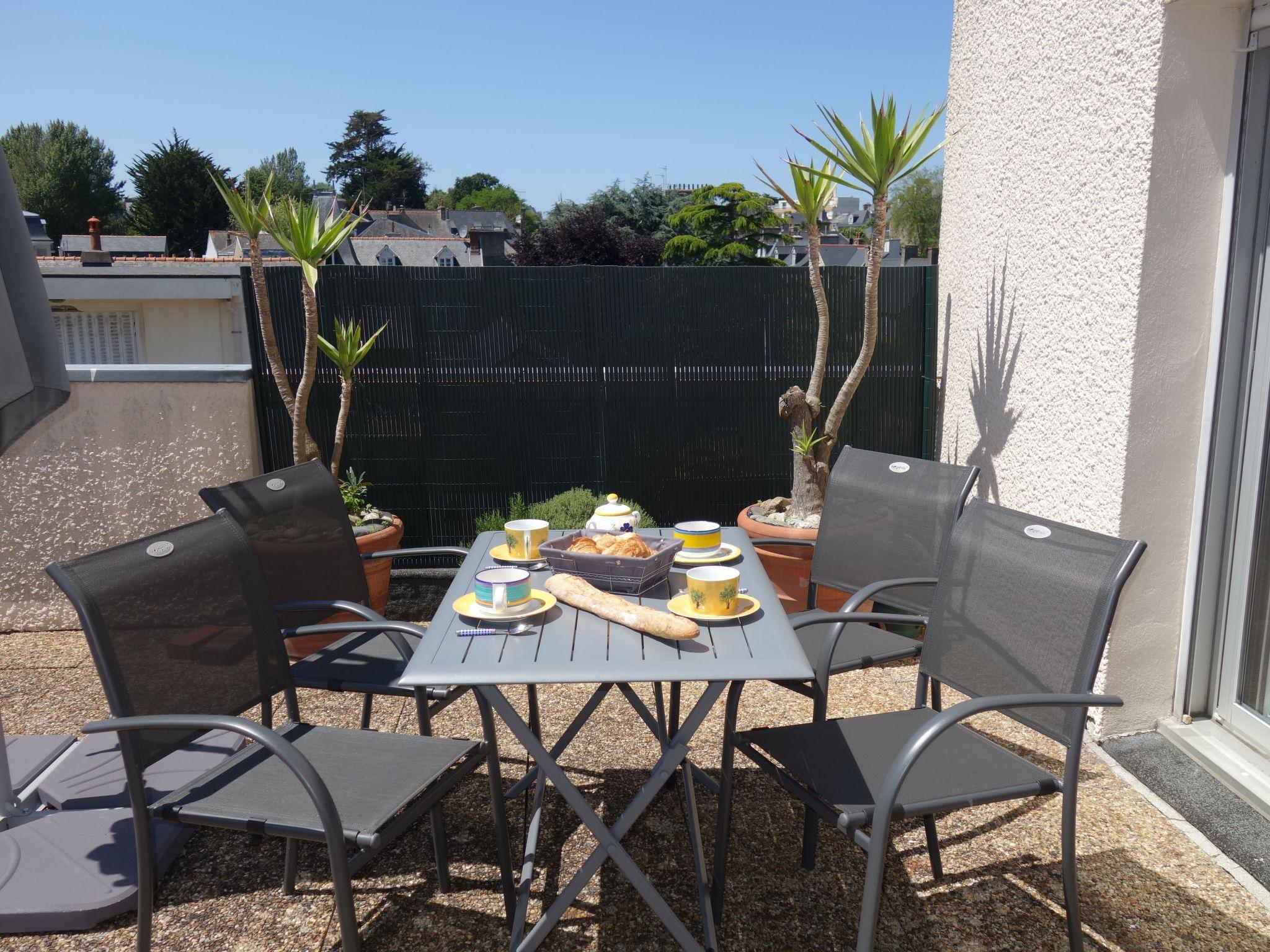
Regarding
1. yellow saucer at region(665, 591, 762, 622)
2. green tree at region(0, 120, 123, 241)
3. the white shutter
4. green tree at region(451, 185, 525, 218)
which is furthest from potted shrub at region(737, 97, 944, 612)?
green tree at region(451, 185, 525, 218)

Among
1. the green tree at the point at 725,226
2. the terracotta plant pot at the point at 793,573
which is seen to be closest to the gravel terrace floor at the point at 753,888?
the terracotta plant pot at the point at 793,573

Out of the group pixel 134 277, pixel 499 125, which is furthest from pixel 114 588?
pixel 499 125

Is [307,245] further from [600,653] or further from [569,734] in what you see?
[600,653]

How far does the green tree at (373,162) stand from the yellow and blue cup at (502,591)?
81860 mm

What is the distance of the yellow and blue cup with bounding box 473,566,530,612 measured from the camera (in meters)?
2.02

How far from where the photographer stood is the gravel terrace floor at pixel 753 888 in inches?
82.2

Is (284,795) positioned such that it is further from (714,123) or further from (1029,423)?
(714,123)

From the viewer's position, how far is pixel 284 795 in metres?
1.85

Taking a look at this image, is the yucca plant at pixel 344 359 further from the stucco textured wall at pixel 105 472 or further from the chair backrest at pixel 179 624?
the chair backrest at pixel 179 624

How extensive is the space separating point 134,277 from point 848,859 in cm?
1250

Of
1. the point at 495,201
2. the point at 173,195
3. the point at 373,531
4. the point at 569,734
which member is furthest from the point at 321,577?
the point at 495,201

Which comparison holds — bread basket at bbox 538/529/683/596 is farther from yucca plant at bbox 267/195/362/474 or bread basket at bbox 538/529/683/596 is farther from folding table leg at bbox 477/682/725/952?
yucca plant at bbox 267/195/362/474

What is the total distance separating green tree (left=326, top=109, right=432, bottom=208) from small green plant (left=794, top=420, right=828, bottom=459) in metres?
79.9

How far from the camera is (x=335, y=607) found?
254 cm
